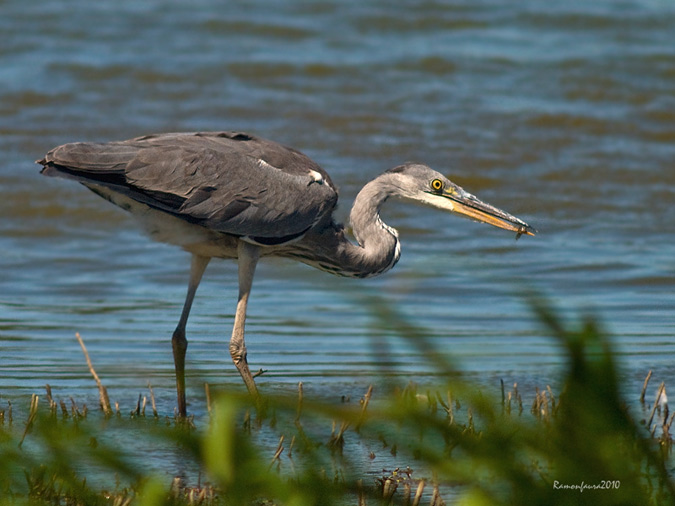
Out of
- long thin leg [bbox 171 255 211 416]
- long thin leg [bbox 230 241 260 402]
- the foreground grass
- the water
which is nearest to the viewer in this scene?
the foreground grass

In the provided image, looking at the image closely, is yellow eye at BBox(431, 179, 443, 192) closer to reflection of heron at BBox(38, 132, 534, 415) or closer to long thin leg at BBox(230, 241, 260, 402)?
reflection of heron at BBox(38, 132, 534, 415)

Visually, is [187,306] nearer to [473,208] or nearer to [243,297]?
[243,297]

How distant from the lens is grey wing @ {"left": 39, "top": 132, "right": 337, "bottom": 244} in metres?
5.05

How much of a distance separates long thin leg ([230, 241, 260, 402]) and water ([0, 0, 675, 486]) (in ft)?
0.39

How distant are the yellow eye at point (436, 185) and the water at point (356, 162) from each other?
489mm

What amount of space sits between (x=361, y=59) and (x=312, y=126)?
105 inches

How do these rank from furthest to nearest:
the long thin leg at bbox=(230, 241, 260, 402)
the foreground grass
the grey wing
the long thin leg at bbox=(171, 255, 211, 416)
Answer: the long thin leg at bbox=(171, 255, 211, 416) → the long thin leg at bbox=(230, 241, 260, 402) → the grey wing → the foreground grass

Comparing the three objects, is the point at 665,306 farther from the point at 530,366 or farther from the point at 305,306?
the point at 305,306

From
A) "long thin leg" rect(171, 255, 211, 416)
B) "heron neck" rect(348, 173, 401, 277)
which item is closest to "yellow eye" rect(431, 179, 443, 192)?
"heron neck" rect(348, 173, 401, 277)

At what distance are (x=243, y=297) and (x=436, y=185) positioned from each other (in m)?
1.20

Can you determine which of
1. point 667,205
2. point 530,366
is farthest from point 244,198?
point 667,205

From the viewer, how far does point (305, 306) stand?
732 centimetres

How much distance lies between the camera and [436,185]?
18.8ft

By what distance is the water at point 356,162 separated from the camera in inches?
242
